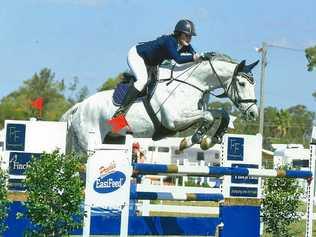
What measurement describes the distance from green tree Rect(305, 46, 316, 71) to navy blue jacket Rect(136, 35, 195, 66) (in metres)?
17.7

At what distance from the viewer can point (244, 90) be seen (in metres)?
7.07

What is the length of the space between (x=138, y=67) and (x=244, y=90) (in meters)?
0.91

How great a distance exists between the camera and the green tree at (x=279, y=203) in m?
7.70

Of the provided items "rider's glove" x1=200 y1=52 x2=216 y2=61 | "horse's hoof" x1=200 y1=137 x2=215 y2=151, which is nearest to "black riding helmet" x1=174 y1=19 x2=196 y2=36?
"rider's glove" x1=200 y1=52 x2=216 y2=61

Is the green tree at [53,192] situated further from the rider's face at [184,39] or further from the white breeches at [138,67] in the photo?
the rider's face at [184,39]

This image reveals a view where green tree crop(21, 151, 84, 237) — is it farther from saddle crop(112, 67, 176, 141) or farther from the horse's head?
the horse's head

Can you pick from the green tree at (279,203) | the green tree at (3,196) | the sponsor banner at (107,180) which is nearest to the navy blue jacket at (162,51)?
the sponsor banner at (107,180)

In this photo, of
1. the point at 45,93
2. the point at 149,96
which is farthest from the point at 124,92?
the point at 45,93

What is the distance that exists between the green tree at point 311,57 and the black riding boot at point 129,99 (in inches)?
700

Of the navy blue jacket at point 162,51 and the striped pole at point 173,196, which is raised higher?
the navy blue jacket at point 162,51

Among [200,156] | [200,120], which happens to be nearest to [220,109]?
[200,120]

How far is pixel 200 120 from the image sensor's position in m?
6.96

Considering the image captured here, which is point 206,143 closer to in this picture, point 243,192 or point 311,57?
point 243,192

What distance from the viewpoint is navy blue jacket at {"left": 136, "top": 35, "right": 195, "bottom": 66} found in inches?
271
